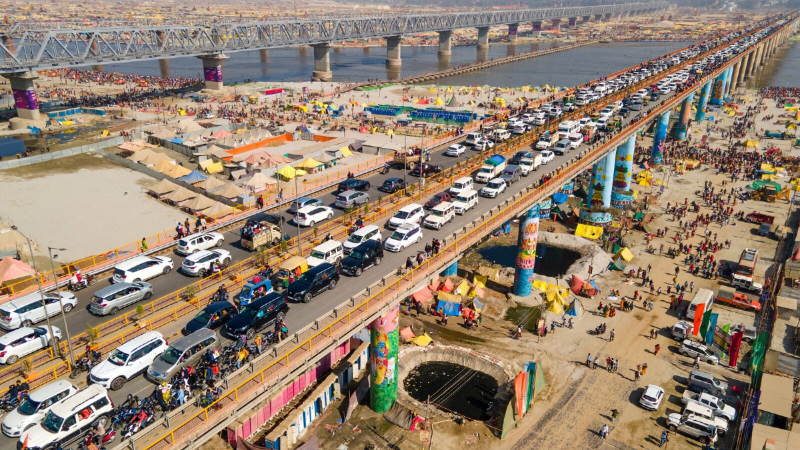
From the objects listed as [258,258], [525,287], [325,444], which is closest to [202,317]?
[258,258]

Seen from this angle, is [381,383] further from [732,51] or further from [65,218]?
[732,51]

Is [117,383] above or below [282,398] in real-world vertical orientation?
above

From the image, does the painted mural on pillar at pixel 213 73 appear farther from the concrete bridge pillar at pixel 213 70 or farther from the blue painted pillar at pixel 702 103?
the blue painted pillar at pixel 702 103

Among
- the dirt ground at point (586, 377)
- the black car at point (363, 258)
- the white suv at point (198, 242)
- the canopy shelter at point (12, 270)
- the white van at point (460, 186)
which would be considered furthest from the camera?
the white van at point (460, 186)

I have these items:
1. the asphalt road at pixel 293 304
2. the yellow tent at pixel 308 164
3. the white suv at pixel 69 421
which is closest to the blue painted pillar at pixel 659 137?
the asphalt road at pixel 293 304

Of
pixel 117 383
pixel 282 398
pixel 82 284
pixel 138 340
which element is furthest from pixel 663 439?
pixel 82 284

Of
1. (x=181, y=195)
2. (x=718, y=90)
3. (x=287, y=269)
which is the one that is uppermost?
(x=287, y=269)

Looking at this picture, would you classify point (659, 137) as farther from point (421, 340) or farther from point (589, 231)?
point (421, 340)
